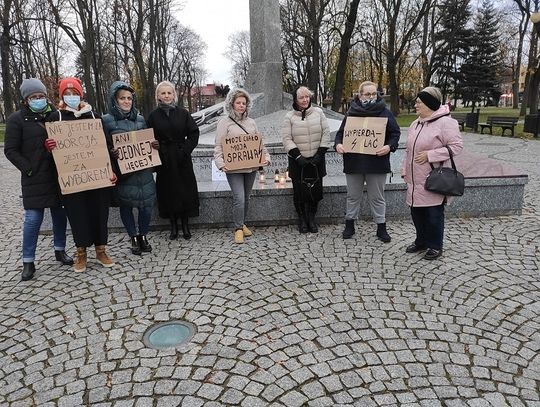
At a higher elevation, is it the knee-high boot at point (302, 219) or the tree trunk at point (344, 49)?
the tree trunk at point (344, 49)

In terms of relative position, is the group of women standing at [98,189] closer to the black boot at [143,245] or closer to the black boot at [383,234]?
Result: the black boot at [143,245]

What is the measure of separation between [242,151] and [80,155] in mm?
1875

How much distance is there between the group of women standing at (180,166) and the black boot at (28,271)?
11mm

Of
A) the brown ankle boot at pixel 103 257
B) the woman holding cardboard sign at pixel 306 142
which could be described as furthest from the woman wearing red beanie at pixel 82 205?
the woman holding cardboard sign at pixel 306 142

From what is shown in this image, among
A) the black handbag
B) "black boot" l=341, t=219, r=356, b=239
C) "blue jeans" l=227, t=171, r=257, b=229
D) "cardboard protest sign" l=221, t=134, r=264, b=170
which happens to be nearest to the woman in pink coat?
the black handbag

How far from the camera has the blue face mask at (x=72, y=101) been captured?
425 centimetres

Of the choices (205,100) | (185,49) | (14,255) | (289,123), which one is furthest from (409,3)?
(205,100)

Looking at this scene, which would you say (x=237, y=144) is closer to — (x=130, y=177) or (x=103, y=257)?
(x=130, y=177)

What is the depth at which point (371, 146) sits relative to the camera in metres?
4.95

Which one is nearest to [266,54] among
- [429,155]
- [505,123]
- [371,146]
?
[371,146]

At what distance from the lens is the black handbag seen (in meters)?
4.28

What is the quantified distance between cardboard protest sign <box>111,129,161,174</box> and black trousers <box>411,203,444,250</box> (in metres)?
3.12

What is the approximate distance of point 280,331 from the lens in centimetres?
328

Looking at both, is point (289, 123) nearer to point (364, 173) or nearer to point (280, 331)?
point (364, 173)
